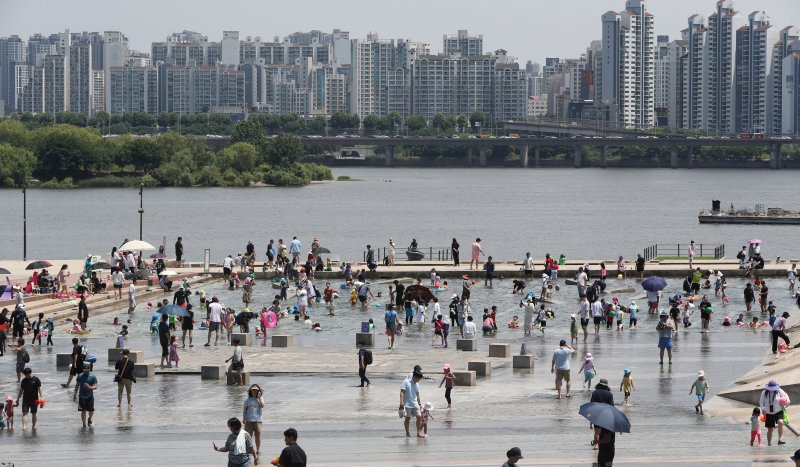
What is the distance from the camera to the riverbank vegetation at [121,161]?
547 feet

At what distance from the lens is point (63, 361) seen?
106ft

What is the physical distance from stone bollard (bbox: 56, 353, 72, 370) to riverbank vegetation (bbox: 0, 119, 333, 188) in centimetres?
13484

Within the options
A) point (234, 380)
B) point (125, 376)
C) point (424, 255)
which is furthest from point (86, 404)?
point (424, 255)

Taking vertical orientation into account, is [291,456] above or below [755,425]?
above

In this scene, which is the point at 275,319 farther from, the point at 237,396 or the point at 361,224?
the point at 361,224

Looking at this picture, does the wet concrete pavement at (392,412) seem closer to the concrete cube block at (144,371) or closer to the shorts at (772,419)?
the concrete cube block at (144,371)

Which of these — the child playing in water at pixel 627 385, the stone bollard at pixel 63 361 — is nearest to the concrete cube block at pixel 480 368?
the child playing in water at pixel 627 385

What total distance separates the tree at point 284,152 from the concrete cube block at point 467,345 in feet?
477

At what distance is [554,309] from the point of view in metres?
45.2

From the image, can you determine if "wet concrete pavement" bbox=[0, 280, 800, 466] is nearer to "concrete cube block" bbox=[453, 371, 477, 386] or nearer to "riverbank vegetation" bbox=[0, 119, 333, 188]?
"concrete cube block" bbox=[453, 371, 477, 386]

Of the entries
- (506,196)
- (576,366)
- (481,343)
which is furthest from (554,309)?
(506,196)

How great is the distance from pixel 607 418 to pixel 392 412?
Result: 20.7ft

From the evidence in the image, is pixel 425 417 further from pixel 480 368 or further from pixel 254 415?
pixel 480 368

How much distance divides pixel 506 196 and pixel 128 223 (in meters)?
62.3
